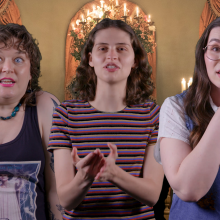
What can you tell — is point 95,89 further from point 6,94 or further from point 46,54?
point 46,54

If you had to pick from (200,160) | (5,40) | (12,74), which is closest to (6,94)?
(12,74)

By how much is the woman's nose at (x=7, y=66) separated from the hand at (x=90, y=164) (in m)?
0.47

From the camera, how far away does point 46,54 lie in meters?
3.72

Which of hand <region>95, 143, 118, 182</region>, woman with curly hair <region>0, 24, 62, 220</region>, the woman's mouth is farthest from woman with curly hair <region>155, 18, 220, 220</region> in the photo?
the woman's mouth

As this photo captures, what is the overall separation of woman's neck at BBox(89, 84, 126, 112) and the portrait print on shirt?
1.11 ft

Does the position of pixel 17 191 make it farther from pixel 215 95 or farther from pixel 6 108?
pixel 215 95

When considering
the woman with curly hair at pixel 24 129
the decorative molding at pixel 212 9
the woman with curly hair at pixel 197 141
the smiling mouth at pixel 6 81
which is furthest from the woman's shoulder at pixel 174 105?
the decorative molding at pixel 212 9

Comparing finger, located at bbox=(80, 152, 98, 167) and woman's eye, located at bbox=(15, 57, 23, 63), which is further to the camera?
woman's eye, located at bbox=(15, 57, 23, 63)

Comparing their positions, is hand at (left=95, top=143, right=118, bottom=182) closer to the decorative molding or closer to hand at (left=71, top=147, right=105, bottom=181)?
hand at (left=71, top=147, right=105, bottom=181)

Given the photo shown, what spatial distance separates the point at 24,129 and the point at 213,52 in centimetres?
75

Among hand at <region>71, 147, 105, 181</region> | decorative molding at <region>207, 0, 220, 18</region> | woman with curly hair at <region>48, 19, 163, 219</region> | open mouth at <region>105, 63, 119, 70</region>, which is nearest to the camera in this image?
hand at <region>71, 147, 105, 181</region>

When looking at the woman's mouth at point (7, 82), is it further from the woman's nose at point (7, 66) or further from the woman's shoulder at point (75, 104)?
the woman's shoulder at point (75, 104)

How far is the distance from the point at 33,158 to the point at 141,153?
0.41 m

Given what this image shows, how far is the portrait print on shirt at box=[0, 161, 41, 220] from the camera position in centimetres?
102
